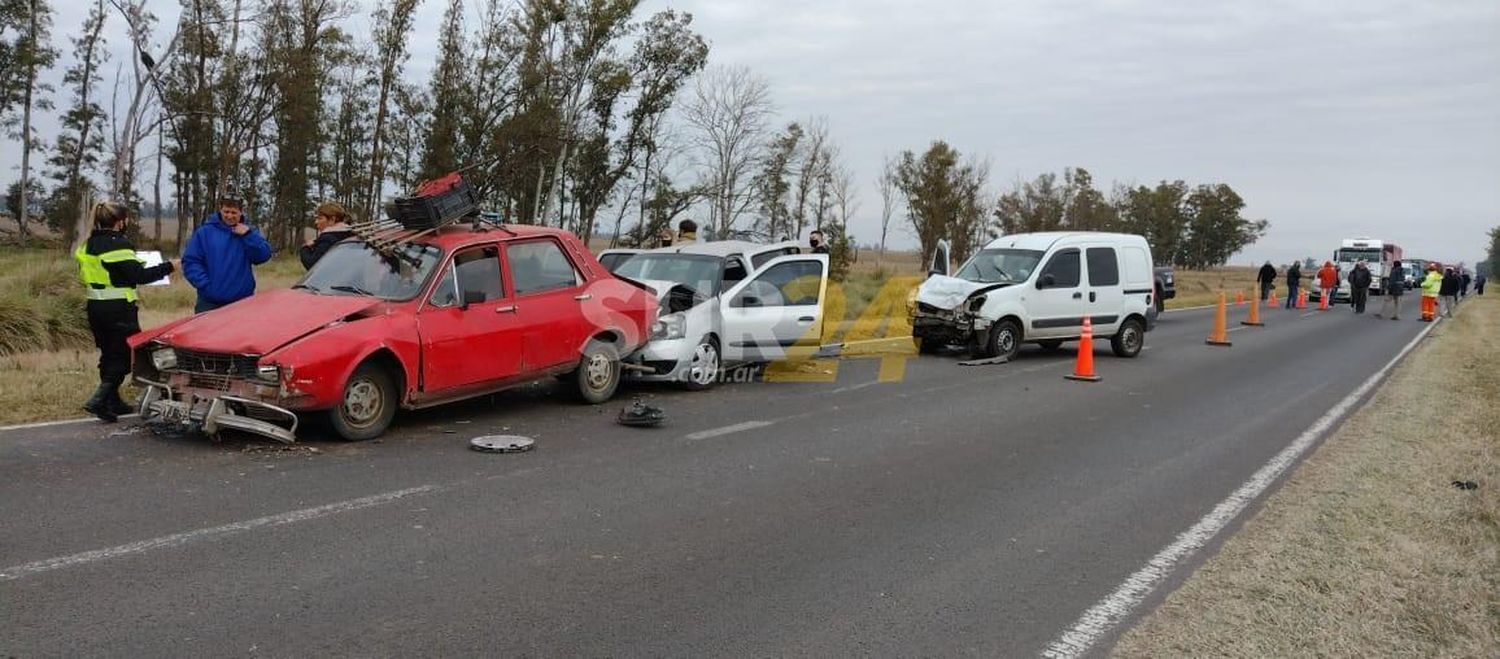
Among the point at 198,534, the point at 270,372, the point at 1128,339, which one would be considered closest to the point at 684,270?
the point at 270,372

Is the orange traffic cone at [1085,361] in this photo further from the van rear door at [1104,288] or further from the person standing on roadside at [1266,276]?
the person standing on roadside at [1266,276]

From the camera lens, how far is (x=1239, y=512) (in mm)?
6344

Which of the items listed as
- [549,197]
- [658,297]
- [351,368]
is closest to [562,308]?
[658,297]

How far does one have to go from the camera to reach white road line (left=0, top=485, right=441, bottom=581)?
4.48 m

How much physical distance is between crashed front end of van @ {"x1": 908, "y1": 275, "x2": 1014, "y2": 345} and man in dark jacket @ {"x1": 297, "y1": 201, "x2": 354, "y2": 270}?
831 centimetres

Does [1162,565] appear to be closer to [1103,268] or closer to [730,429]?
[730,429]

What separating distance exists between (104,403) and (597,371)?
3.98 metres

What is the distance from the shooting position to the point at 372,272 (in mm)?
8148

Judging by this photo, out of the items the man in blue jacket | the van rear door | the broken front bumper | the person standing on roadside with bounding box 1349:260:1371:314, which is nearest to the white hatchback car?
the man in blue jacket

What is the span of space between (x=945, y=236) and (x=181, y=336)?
4263cm

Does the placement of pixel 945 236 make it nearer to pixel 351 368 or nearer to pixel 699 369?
pixel 699 369

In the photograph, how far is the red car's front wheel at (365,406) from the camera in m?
7.28

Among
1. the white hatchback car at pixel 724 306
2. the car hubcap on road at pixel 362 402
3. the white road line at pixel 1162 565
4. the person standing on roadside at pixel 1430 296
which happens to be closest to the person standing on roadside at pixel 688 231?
the white hatchback car at pixel 724 306

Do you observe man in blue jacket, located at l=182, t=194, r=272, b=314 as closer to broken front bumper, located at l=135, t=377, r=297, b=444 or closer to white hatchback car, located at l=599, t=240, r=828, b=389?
broken front bumper, located at l=135, t=377, r=297, b=444
